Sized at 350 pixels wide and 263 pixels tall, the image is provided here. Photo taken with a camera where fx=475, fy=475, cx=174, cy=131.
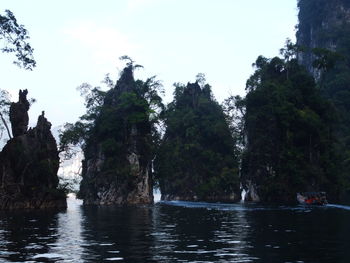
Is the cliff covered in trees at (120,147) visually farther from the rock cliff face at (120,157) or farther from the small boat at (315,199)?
the small boat at (315,199)

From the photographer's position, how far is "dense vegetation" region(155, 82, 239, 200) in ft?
360

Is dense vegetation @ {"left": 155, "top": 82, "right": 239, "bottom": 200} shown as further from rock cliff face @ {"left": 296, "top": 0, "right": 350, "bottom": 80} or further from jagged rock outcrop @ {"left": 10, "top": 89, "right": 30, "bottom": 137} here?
jagged rock outcrop @ {"left": 10, "top": 89, "right": 30, "bottom": 137}

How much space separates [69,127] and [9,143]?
28605 millimetres

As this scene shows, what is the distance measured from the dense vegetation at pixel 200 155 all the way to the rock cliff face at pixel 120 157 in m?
12.0

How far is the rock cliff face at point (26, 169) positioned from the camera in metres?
63.0

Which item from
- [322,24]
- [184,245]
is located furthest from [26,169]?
[322,24]

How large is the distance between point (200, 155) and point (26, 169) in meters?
57.3

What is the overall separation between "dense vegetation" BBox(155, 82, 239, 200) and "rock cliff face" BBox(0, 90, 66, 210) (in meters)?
41.6

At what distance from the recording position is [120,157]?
9562cm

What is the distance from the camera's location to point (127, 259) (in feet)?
60.0

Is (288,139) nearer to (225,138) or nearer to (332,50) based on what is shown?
(225,138)

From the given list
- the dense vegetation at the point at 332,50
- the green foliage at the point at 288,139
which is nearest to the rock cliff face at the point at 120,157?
the green foliage at the point at 288,139

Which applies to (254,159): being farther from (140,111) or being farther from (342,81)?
(342,81)

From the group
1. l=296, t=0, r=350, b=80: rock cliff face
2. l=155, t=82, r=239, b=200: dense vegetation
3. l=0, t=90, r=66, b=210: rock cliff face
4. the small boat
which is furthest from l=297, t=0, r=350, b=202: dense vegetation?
l=0, t=90, r=66, b=210: rock cliff face
